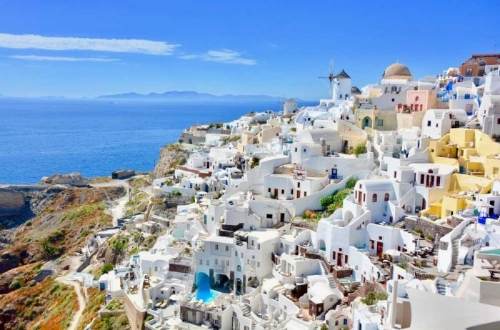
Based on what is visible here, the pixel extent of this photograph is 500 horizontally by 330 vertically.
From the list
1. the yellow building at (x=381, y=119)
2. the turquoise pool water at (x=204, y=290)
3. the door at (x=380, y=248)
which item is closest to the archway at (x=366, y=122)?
the yellow building at (x=381, y=119)

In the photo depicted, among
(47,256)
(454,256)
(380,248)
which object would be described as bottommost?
(47,256)

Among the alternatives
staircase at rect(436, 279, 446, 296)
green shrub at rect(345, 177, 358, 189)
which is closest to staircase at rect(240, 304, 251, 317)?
staircase at rect(436, 279, 446, 296)

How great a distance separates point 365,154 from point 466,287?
2849cm

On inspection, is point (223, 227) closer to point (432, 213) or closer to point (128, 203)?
point (432, 213)

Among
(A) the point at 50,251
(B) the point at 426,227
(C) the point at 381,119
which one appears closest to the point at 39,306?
(A) the point at 50,251

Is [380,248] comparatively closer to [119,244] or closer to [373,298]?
[373,298]

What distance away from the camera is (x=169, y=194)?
50438 mm

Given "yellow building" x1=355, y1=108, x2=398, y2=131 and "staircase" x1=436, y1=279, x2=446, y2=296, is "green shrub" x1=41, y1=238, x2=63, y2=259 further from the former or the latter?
"staircase" x1=436, y1=279, x2=446, y2=296

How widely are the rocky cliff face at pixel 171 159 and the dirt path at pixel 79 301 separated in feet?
68.1

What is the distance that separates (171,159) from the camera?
2672 inches

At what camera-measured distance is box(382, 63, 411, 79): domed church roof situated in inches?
2103

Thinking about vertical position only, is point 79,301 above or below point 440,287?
below

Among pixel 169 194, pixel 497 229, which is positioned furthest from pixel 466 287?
pixel 169 194

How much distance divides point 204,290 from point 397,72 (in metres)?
33.3
